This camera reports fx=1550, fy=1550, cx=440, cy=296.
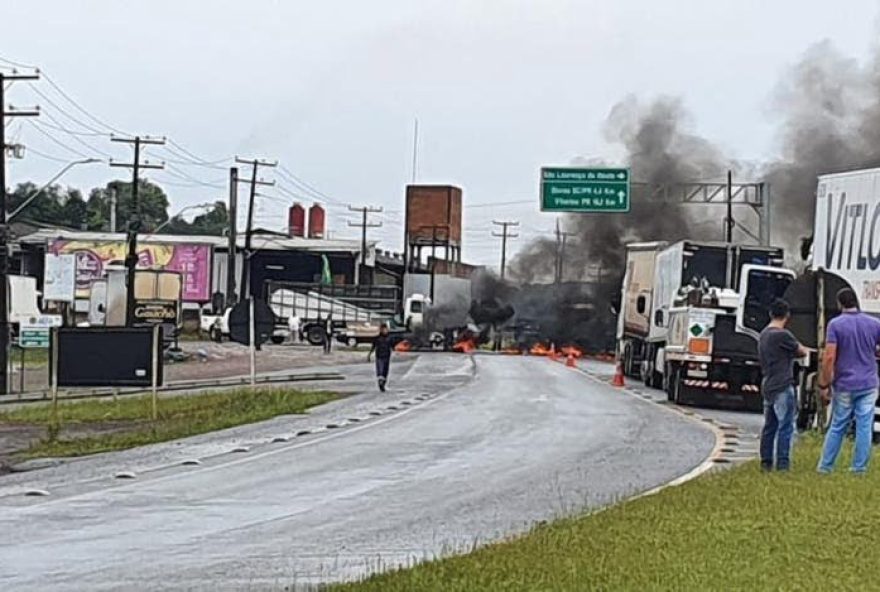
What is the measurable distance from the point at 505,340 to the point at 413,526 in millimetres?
73621

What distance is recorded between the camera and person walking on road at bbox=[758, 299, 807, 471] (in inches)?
610

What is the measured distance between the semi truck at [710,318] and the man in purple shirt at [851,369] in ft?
47.7

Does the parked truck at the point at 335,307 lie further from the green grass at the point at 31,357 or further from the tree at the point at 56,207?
the tree at the point at 56,207

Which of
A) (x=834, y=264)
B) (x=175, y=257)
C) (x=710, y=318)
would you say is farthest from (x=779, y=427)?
(x=175, y=257)

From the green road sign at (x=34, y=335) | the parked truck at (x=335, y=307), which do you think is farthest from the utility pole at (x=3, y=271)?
the parked truck at (x=335, y=307)

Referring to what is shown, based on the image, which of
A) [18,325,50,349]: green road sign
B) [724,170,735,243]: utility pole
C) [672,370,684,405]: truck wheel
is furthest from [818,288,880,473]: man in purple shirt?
[724,170,735,243]: utility pole

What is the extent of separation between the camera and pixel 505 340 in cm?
8688

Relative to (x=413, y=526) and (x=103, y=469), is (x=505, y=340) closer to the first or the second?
(x=103, y=469)

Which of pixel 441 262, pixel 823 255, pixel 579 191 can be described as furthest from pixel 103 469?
pixel 441 262

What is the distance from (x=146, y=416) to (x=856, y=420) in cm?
1890

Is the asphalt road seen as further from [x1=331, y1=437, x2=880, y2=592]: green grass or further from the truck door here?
the truck door

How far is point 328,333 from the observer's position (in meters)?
77.3

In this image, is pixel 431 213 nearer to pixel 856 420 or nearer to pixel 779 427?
pixel 779 427

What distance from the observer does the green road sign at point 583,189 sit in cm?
5275
